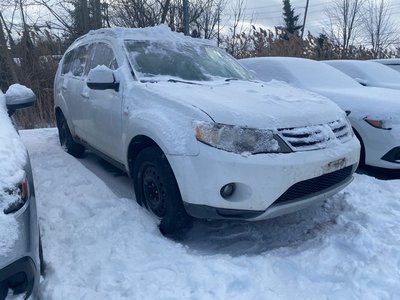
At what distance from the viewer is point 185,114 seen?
318 cm

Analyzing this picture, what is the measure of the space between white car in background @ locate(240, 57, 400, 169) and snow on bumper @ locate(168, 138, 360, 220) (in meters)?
2.02

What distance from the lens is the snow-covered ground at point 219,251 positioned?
→ 8.82 ft

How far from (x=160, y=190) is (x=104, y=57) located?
198 cm

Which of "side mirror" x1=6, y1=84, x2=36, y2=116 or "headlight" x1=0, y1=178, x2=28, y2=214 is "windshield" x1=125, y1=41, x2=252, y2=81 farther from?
"headlight" x1=0, y1=178, x2=28, y2=214

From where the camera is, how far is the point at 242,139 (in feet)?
9.79

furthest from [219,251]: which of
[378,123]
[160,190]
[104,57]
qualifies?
[378,123]

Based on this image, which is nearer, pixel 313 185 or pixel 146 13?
pixel 313 185

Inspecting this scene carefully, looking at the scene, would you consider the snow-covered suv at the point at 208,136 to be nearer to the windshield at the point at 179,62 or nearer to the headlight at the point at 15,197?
the windshield at the point at 179,62

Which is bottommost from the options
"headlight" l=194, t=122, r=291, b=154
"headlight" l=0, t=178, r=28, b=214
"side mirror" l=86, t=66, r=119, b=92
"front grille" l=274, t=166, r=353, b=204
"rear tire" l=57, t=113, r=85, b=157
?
"rear tire" l=57, t=113, r=85, b=157

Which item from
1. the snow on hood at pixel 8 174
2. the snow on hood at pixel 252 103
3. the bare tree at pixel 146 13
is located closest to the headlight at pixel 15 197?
the snow on hood at pixel 8 174

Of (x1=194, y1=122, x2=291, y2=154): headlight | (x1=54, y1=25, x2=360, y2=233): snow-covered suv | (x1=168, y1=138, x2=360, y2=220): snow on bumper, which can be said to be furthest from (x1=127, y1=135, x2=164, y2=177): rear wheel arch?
(x1=194, y1=122, x2=291, y2=154): headlight

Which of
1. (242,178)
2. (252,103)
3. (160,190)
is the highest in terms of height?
(252,103)

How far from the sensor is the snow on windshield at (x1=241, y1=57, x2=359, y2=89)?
20.3ft

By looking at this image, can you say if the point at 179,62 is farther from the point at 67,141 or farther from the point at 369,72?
the point at 369,72
